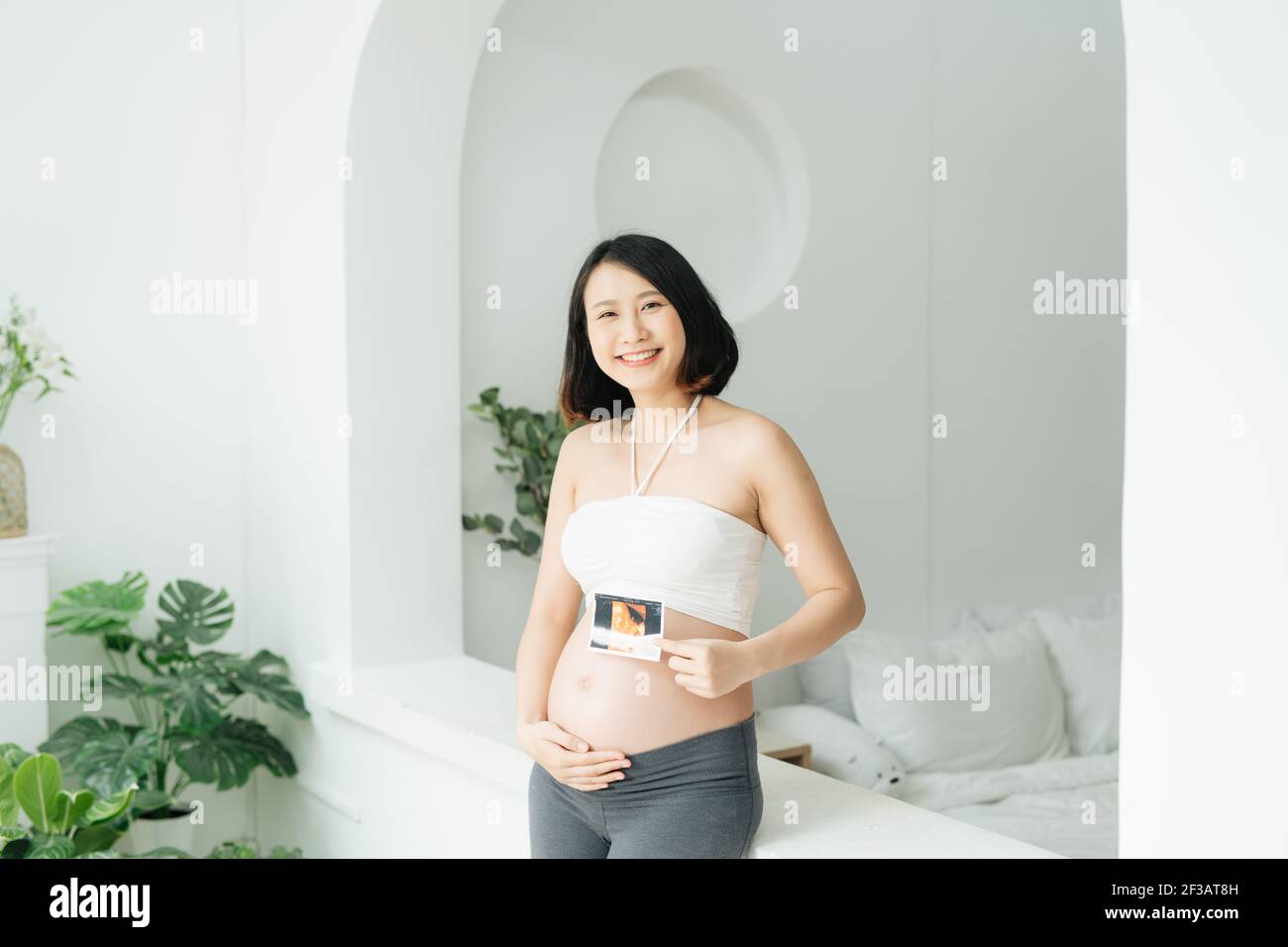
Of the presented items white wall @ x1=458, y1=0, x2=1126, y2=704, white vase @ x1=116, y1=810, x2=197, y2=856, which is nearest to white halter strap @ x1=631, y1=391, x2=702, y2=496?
white wall @ x1=458, y1=0, x2=1126, y2=704

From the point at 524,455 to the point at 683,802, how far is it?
1811 millimetres

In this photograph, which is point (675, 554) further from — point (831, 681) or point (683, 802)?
point (831, 681)

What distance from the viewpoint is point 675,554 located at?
5.78 ft

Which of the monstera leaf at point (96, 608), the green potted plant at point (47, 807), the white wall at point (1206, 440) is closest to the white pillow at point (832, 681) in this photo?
the monstera leaf at point (96, 608)

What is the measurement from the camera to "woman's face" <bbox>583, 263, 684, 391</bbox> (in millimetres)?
1828

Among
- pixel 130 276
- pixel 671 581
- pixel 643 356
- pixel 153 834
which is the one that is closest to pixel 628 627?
pixel 671 581

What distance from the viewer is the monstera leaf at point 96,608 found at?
2.99 m

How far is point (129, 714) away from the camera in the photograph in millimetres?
3473

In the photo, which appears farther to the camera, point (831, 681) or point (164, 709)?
point (831, 681)

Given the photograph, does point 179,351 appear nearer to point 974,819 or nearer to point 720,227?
point 720,227

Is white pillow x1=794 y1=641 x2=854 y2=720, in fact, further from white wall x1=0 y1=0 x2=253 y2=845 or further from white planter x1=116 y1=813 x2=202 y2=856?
white planter x1=116 y1=813 x2=202 y2=856

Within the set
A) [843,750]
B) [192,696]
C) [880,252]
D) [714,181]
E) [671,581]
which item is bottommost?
[843,750]

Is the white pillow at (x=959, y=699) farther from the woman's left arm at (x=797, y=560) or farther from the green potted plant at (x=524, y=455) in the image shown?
the woman's left arm at (x=797, y=560)
